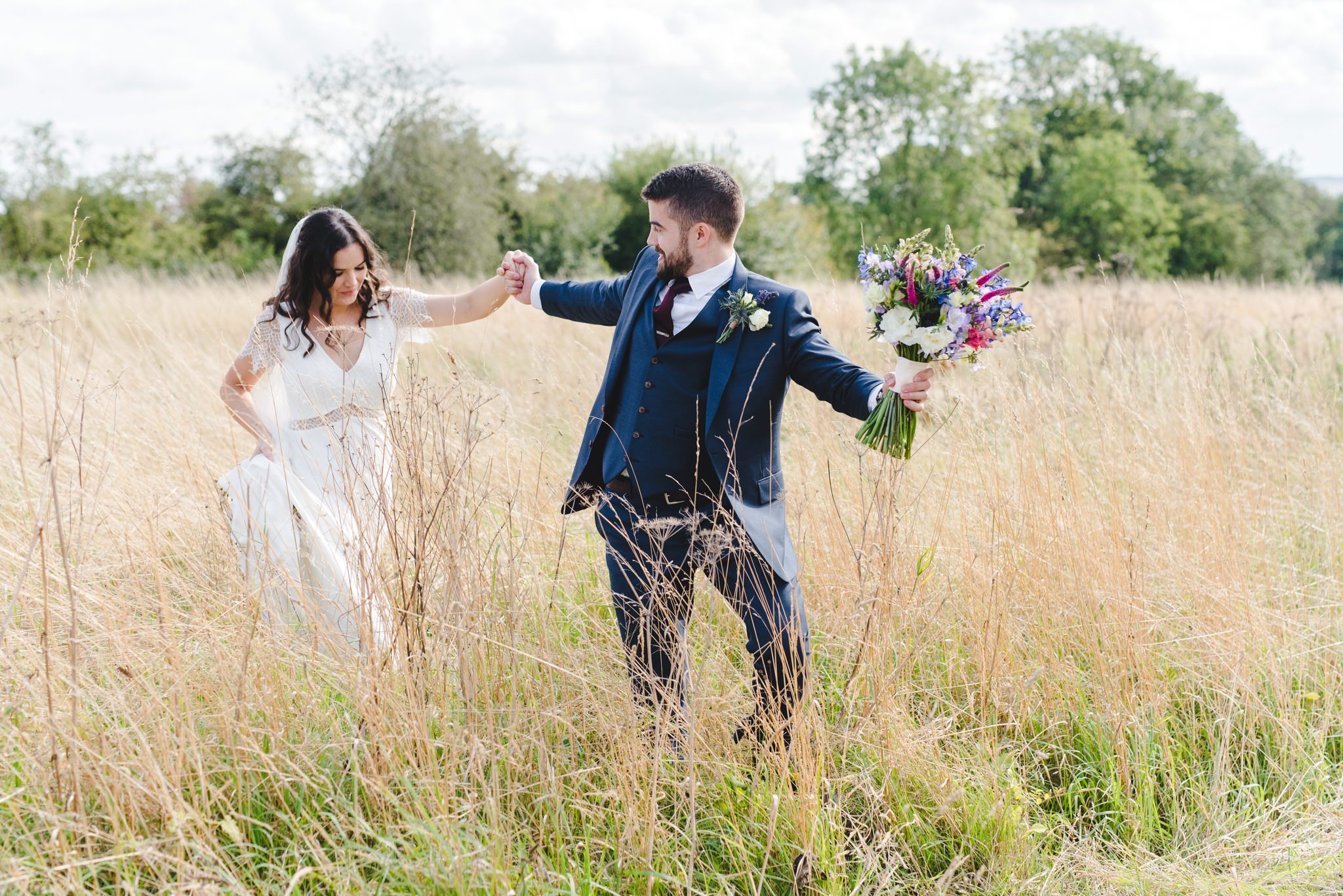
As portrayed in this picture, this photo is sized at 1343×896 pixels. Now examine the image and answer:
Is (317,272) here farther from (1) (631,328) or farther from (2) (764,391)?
(2) (764,391)

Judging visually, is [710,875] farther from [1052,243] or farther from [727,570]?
[1052,243]

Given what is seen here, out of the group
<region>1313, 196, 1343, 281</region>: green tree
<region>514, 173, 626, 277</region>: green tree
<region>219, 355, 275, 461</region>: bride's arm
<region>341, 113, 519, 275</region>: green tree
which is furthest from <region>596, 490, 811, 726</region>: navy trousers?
<region>1313, 196, 1343, 281</region>: green tree

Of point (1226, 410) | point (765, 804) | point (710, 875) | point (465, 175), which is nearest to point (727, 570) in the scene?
point (765, 804)

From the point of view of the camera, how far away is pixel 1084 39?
1764 inches

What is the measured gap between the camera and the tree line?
79.3 ft

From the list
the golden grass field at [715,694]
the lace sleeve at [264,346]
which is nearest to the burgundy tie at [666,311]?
the golden grass field at [715,694]

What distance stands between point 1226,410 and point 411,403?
4332mm

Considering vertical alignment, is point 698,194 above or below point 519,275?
above

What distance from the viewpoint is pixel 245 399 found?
12.8ft

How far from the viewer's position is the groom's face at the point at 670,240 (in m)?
2.96

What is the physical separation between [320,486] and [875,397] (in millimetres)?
2276

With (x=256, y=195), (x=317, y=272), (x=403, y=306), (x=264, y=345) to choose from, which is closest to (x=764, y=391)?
(x=403, y=306)

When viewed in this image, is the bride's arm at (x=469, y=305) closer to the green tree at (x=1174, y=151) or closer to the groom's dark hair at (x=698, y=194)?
the groom's dark hair at (x=698, y=194)

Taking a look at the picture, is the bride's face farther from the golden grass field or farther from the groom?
the groom
